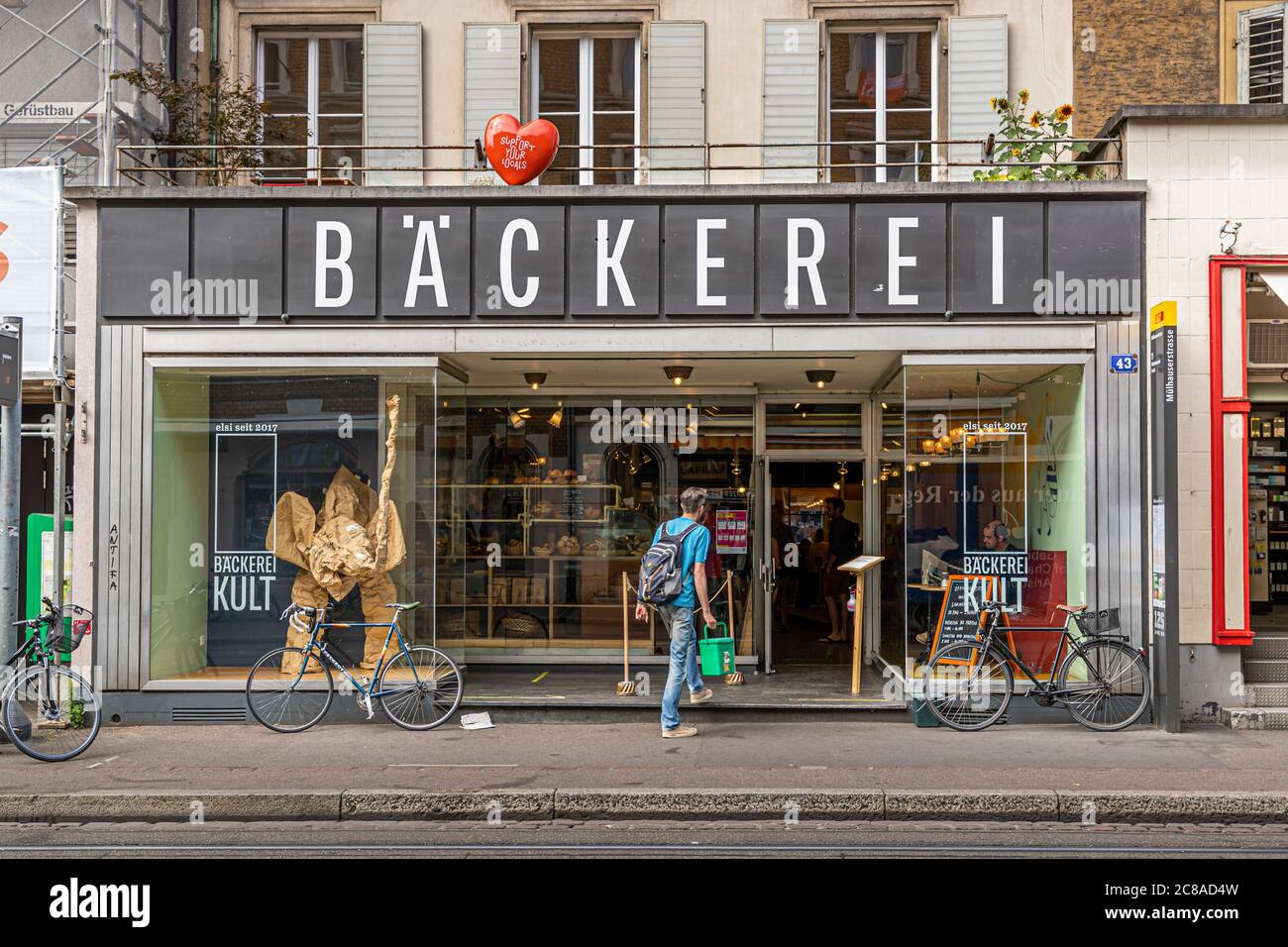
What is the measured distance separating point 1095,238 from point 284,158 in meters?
8.64

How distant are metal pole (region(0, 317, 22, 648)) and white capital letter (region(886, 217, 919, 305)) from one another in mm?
7989

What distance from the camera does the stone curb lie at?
7223 millimetres

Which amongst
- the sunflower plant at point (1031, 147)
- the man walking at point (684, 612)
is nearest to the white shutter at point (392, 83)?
the man walking at point (684, 612)

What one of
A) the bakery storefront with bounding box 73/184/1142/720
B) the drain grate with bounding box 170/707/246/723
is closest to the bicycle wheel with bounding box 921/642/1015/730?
the bakery storefront with bounding box 73/184/1142/720

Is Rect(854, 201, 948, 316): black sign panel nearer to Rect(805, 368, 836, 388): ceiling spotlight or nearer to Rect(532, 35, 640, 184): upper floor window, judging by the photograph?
Rect(805, 368, 836, 388): ceiling spotlight

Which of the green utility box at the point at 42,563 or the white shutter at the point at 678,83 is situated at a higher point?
the white shutter at the point at 678,83

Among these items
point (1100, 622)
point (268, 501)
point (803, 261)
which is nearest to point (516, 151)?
point (803, 261)

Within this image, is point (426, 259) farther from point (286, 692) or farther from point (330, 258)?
point (286, 692)

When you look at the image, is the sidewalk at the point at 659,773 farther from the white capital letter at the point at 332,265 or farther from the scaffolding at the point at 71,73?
the scaffolding at the point at 71,73

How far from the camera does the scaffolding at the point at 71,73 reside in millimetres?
11859

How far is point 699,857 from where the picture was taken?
6.22 m

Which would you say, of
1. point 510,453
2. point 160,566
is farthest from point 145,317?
point 510,453

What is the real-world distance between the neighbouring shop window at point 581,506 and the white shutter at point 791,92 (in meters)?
2.83
